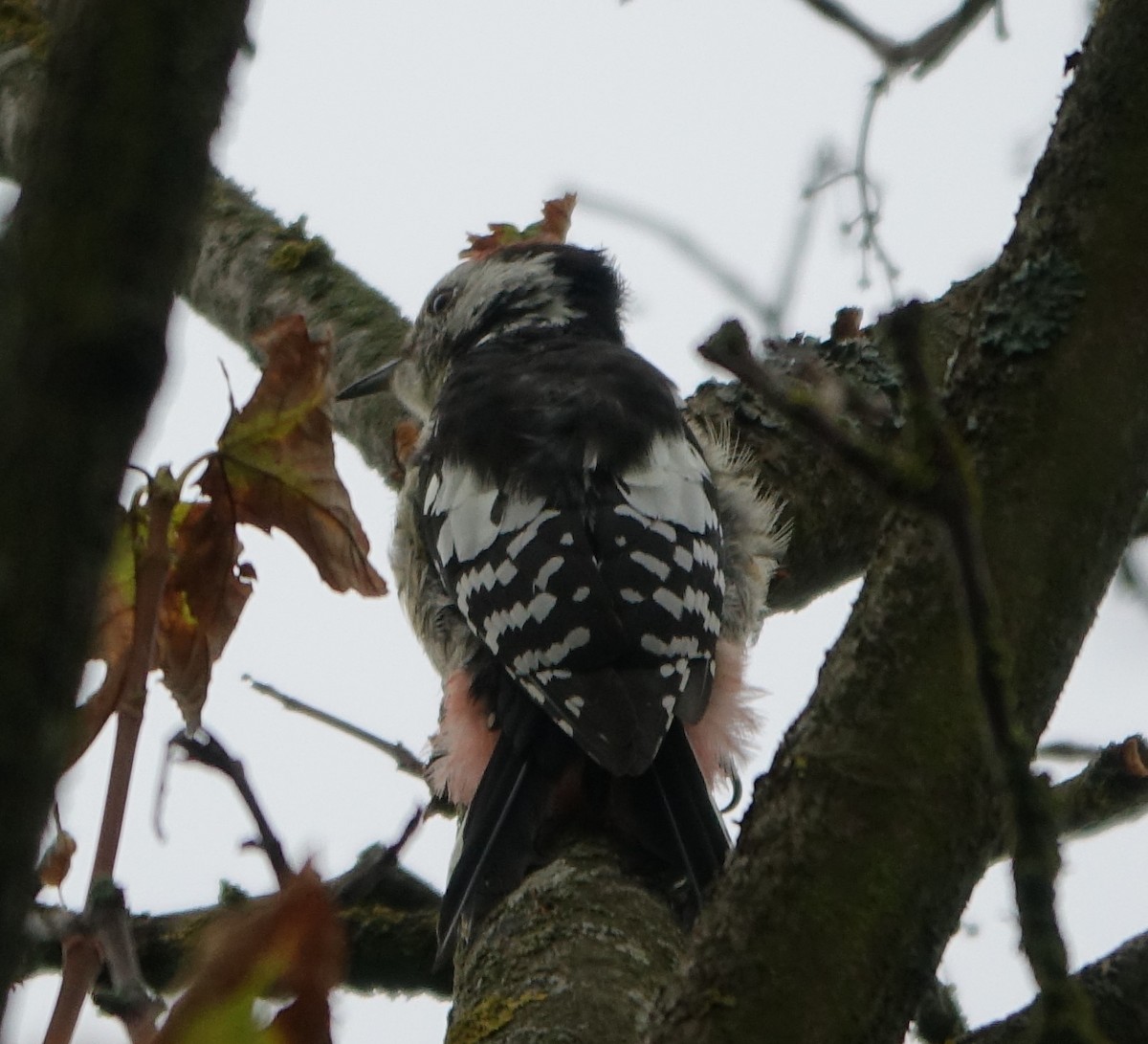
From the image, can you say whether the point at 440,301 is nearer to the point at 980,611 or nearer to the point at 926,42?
the point at 926,42

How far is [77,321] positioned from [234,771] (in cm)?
70

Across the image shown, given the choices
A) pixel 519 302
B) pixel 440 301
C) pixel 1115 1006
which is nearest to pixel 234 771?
pixel 1115 1006

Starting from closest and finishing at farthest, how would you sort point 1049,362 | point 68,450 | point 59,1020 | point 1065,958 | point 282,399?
1. point 68,450
2. point 59,1020
3. point 1065,958
4. point 1049,362
5. point 282,399

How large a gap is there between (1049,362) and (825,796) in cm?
48

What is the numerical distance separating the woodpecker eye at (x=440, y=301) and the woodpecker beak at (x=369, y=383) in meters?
0.60

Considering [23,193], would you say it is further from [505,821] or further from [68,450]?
[505,821]

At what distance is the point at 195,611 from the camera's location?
2.16 m

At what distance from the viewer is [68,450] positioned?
0.69 m

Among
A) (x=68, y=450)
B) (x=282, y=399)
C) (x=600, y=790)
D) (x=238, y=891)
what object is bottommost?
(x=68, y=450)

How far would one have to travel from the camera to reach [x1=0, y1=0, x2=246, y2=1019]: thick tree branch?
0.68m

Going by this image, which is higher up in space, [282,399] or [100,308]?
[282,399]

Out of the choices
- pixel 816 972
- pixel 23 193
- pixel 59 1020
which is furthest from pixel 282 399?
pixel 23 193

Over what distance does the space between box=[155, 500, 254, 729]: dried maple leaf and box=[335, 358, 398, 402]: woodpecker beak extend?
2.27m

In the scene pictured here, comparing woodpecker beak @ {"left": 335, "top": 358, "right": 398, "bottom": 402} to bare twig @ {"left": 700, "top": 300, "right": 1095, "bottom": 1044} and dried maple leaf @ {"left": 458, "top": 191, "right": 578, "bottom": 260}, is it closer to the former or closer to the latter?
dried maple leaf @ {"left": 458, "top": 191, "right": 578, "bottom": 260}
